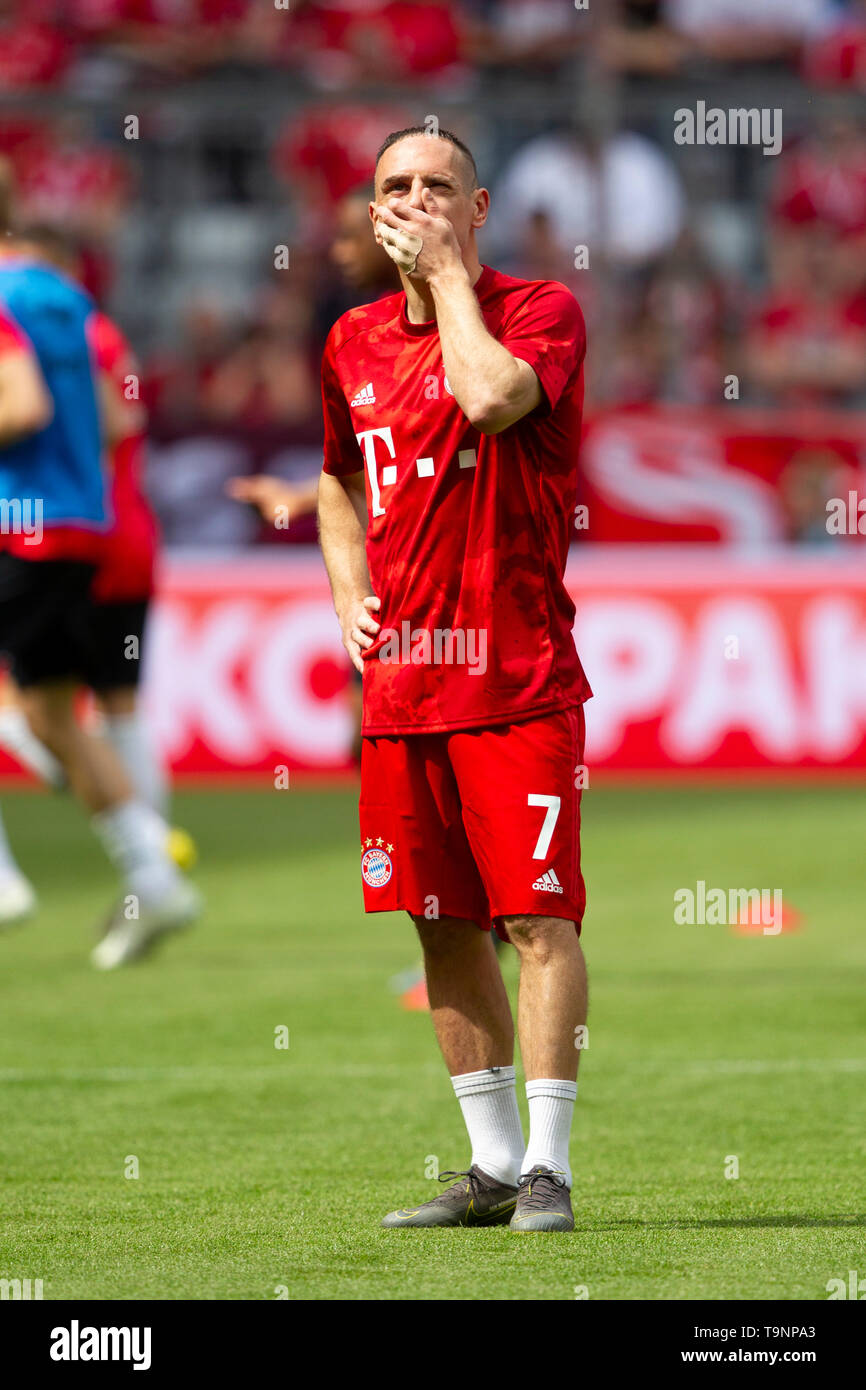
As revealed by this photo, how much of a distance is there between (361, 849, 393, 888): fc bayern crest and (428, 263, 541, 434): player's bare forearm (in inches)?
35.4

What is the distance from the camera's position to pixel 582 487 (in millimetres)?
15781

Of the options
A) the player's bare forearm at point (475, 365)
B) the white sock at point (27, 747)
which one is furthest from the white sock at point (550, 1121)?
the white sock at point (27, 747)

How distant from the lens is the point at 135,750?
30.8ft

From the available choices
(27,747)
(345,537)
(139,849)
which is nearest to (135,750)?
(27,747)

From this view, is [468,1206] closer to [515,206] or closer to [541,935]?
[541,935]

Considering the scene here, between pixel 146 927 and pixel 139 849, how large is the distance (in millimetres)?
→ 305

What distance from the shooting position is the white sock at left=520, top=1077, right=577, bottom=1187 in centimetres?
464

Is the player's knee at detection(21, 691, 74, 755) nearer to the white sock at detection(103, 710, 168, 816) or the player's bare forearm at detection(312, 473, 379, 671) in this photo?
the white sock at detection(103, 710, 168, 816)

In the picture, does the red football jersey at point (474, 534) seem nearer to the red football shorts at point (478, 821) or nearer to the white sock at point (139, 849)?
the red football shorts at point (478, 821)

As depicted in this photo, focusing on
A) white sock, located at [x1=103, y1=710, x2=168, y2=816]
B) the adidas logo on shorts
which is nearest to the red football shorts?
the adidas logo on shorts

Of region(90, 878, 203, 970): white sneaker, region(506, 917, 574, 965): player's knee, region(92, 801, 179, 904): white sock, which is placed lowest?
region(506, 917, 574, 965): player's knee

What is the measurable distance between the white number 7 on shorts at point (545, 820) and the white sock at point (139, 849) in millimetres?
3984
